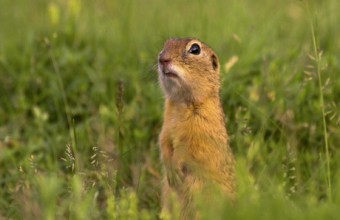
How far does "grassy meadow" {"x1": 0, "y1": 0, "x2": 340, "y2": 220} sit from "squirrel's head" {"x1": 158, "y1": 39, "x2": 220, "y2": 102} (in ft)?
0.92

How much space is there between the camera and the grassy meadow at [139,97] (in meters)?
5.17

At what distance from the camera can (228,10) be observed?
7.55 meters

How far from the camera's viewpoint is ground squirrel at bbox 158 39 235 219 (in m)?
4.76

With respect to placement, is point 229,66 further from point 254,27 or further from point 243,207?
point 243,207

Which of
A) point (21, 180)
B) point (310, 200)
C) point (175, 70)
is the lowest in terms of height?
point (21, 180)

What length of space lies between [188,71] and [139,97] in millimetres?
1240

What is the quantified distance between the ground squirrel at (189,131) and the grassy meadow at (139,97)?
0.60 ft

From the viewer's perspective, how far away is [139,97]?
6.20 m

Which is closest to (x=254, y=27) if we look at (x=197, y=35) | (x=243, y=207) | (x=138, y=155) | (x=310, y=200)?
(x=197, y=35)

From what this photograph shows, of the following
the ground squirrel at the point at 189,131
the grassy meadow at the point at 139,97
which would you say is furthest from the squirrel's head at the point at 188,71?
the grassy meadow at the point at 139,97

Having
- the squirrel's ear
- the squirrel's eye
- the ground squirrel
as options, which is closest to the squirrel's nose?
the ground squirrel

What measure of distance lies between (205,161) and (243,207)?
4.88ft

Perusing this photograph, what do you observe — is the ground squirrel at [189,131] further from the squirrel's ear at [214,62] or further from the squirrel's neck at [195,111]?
the squirrel's ear at [214,62]

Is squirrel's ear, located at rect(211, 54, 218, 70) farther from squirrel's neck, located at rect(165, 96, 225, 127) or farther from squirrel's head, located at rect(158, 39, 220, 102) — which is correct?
squirrel's neck, located at rect(165, 96, 225, 127)
